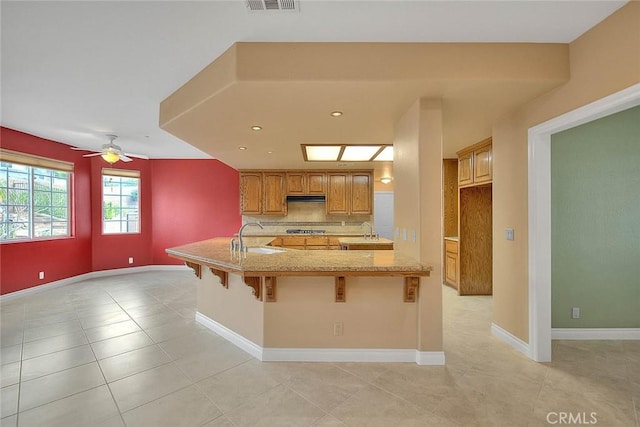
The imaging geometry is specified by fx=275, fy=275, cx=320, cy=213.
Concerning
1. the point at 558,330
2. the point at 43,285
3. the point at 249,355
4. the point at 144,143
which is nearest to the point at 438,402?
the point at 249,355

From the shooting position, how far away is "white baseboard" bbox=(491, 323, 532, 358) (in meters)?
2.59

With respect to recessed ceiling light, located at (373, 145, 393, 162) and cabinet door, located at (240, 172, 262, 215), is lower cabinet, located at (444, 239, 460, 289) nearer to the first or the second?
recessed ceiling light, located at (373, 145, 393, 162)

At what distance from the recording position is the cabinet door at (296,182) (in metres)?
5.90

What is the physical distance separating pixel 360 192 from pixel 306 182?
1.18 metres

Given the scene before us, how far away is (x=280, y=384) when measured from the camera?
2.13 m

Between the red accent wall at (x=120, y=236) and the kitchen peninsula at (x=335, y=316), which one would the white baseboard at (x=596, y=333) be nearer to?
the kitchen peninsula at (x=335, y=316)

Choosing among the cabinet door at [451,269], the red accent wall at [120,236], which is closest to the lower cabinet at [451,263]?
the cabinet door at [451,269]

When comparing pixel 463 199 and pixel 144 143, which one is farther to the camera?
pixel 144 143

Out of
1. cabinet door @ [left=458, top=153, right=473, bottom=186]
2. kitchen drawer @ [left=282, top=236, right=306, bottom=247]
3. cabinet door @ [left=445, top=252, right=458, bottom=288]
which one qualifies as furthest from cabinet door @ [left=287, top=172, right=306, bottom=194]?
cabinet door @ [left=445, top=252, right=458, bottom=288]

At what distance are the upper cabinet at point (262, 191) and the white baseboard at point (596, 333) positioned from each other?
185 inches

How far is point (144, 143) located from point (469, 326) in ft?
19.4

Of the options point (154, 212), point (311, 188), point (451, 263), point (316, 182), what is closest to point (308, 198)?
point (311, 188)

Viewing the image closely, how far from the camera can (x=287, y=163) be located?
17.2 ft

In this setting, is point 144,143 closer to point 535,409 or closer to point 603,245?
point 535,409
